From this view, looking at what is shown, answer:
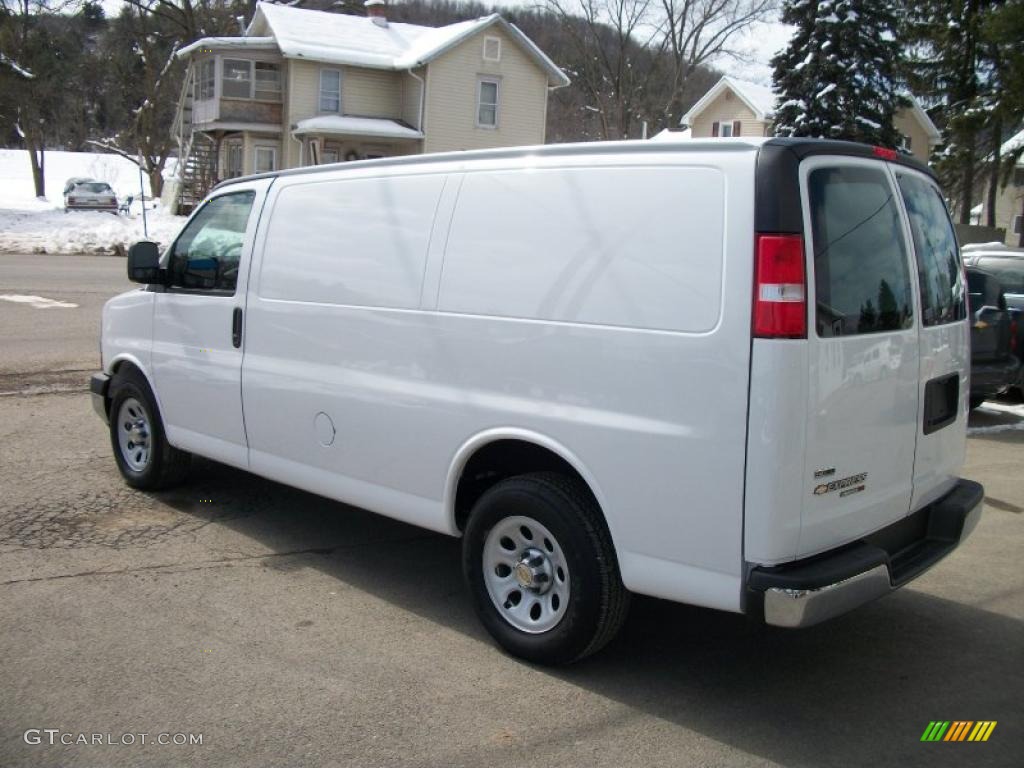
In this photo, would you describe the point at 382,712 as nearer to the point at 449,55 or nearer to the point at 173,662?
the point at 173,662

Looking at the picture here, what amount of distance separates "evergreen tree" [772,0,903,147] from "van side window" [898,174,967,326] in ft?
104

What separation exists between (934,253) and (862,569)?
1.52 metres

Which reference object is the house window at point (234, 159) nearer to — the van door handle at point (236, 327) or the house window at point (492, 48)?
the house window at point (492, 48)

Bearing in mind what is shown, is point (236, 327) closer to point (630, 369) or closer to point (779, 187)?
point (630, 369)

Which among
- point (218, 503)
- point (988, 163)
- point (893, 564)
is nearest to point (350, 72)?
point (988, 163)

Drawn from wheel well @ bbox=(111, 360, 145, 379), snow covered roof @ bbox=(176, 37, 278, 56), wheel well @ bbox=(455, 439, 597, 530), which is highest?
A: snow covered roof @ bbox=(176, 37, 278, 56)

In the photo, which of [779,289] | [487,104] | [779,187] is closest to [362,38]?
[487,104]

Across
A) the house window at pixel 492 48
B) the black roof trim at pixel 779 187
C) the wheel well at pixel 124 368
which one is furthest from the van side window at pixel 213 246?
the house window at pixel 492 48

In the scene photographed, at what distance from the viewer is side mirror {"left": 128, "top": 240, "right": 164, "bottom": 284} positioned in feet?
19.9

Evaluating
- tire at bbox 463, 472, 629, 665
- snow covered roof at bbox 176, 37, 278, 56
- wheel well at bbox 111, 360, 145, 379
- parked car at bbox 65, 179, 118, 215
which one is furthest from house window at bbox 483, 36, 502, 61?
tire at bbox 463, 472, 629, 665

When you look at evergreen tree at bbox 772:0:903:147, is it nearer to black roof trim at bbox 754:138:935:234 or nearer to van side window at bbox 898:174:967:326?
van side window at bbox 898:174:967:326

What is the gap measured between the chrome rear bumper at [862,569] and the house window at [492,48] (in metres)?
38.7

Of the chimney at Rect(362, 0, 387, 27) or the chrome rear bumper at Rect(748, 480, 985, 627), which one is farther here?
the chimney at Rect(362, 0, 387, 27)

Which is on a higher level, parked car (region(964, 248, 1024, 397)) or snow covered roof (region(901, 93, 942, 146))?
snow covered roof (region(901, 93, 942, 146))
